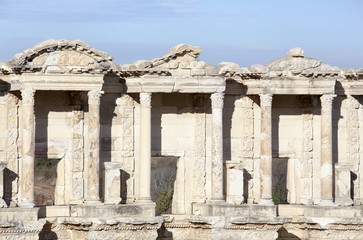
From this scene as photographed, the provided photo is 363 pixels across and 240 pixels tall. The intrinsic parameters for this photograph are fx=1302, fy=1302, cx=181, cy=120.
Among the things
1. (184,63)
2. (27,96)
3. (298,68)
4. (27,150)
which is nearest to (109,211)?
(27,150)

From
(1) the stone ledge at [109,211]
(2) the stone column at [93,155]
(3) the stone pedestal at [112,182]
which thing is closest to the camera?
(1) the stone ledge at [109,211]

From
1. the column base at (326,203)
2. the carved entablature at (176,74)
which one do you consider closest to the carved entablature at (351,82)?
the column base at (326,203)

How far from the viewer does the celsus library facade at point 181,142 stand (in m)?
36.2

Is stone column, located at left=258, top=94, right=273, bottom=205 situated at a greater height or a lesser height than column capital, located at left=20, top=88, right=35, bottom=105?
lesser

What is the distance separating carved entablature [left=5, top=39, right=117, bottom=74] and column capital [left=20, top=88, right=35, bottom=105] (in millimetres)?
554

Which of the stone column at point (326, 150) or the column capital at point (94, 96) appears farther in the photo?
the stone column at point (326, 150)

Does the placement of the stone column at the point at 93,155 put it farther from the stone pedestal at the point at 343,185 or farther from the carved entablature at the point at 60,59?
the stone pedestal at the point at 343,185

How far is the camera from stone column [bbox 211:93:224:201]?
37969 millimetres

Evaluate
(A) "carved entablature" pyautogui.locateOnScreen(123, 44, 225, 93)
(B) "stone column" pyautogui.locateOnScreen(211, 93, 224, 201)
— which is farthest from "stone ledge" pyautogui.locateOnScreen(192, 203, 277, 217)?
(A) "carved entablature" pyautogui.locateOnScreen(123, 44, 225, 93)

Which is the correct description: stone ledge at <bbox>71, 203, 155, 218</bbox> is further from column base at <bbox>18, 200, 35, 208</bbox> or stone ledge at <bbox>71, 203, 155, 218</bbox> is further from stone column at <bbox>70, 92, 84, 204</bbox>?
column base at <bbox>18, 200, 35, 208</bbox>

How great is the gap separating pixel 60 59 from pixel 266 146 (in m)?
6.96

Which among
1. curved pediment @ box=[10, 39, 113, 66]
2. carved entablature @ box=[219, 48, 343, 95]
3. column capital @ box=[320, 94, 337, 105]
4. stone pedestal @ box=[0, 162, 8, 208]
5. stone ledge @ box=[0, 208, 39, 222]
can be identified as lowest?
stone ledge @ box=[0, 208, 39, 222]

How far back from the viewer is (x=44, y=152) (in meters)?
37.5

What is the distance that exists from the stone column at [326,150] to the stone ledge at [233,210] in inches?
73.4
